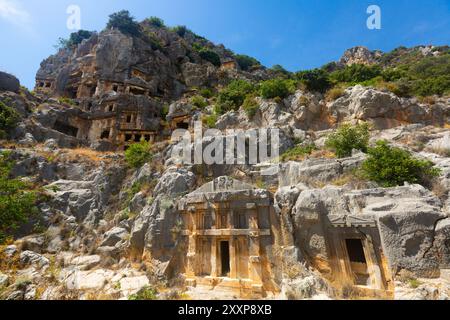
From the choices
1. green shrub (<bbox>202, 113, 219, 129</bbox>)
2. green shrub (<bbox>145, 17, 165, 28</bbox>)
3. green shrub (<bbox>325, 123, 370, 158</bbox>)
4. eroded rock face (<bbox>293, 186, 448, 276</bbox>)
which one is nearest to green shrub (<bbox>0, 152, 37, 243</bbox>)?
eroded rock face (<bbox>293, 186, 448, 276</bbox>)

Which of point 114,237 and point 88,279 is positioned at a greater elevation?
point 114,237

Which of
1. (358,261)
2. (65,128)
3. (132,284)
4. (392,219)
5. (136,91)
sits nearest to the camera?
(392,219)

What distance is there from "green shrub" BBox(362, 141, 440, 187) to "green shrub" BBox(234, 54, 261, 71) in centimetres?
5139

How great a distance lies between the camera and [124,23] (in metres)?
41.8

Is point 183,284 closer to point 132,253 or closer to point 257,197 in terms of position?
point 132,253

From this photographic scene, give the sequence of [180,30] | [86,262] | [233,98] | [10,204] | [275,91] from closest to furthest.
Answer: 1. [10,204]
2. [86,262]
3. [275,91]
4. [233,98]
5. [180,30]

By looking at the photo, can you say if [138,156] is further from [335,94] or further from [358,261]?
[335,94]

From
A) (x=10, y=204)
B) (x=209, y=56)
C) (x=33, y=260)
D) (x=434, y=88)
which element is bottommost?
(x=33, y=260)

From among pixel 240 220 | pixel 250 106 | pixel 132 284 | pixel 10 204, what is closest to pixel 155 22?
pixel 250 106

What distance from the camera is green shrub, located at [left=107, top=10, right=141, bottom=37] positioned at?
41.6 metres

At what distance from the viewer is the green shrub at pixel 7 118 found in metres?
22.4

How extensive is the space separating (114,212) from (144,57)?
1319 inches

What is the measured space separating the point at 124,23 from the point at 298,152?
43031 millimetres

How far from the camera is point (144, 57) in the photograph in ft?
133
